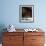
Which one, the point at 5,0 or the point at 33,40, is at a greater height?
the point at 5,0

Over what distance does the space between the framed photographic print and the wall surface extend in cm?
10

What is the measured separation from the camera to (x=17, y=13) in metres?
4.08

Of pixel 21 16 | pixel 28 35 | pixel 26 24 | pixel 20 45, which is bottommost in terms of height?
pixel 20 45

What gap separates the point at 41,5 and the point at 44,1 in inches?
6.4

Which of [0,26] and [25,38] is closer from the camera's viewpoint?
[25,38]

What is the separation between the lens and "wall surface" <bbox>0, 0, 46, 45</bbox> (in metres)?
4.06

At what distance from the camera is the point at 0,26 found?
409 cm

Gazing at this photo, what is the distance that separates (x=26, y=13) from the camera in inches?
161

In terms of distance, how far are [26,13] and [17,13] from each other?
0.30 metres

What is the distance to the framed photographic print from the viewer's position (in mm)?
4062

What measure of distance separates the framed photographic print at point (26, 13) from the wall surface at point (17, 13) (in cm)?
10

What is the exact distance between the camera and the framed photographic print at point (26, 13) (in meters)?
4.06

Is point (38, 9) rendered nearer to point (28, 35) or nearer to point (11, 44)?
point (28, 35)

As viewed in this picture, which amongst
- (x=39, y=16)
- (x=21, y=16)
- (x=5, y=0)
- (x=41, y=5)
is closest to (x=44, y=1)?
(x=41, y=5)
